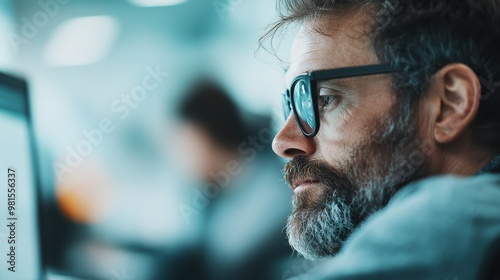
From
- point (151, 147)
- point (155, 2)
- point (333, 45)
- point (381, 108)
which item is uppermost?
point (155, 2)

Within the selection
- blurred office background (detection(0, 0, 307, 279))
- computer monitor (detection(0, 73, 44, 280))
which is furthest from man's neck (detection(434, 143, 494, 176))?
computer monitor (detection(0, 73, 44, 280))

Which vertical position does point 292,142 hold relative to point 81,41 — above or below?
below

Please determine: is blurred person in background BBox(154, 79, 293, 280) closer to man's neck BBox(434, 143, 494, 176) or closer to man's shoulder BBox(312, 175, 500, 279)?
man's neck BBox(434, 143, 494, 176)

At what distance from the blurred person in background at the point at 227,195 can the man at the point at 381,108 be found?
50 cm

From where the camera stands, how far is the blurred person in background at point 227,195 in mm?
1499

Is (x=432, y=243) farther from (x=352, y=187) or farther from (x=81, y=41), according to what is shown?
(x=81, y=41)

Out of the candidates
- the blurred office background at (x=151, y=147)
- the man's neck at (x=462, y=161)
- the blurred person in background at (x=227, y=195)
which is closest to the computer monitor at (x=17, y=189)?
the blurred office background at (x=151, y=147)

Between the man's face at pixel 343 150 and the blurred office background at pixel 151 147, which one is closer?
the man's face at pixel 343 150

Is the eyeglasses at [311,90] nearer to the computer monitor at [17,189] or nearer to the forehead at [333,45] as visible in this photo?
the forehead at [333,45]

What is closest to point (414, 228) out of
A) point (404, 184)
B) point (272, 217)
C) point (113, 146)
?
point (404, 184)

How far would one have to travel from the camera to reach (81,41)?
1.53 metres

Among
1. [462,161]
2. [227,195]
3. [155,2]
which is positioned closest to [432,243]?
[462,161]

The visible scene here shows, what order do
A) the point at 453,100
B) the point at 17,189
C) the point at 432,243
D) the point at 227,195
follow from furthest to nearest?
the point at 227,195, the point at 17,189, the point at 453,100, the point at 432,243

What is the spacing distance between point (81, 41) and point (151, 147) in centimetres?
35
